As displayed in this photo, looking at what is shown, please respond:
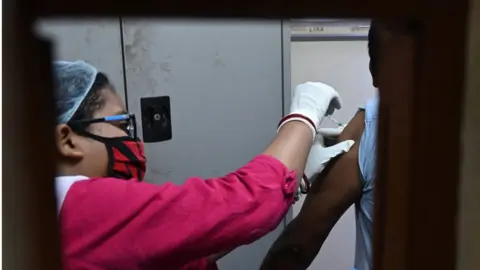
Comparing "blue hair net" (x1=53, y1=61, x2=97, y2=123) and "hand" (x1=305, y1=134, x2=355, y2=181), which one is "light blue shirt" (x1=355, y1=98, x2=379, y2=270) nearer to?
"hand" (x1=305, y1=134, x2=355, y2=181)

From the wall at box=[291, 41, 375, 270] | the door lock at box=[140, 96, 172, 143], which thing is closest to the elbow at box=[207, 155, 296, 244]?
the door lock at box=[140, 96, 172, 143]

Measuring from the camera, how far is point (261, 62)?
58.7 inches

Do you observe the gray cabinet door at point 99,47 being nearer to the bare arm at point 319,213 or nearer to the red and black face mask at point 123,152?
the red and black face mask at point 123,152

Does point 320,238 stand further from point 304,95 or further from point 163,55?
point 163,55

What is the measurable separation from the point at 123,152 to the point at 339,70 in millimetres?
1275

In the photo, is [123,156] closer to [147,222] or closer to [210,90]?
[147,222]

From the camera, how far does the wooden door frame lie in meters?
0.41

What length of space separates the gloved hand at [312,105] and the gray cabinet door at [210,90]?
0.79 feet

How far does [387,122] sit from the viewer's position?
47 centimetres

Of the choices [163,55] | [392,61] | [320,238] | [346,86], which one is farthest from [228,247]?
[346,86]

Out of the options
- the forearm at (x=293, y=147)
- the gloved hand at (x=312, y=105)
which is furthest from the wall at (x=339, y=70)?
the forearm at (x=293, y=147)

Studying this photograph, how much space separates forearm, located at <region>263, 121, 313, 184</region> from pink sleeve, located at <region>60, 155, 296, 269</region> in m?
0.12

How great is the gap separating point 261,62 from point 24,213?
113cm

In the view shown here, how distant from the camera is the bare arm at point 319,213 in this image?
1103 millimetres
